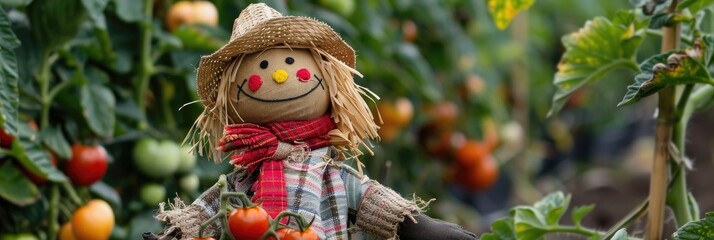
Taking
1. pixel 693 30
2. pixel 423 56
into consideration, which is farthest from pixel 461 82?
pixel 693 30

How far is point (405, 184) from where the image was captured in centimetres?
351

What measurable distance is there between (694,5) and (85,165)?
44.7 inches

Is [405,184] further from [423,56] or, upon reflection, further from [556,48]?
[556,48]

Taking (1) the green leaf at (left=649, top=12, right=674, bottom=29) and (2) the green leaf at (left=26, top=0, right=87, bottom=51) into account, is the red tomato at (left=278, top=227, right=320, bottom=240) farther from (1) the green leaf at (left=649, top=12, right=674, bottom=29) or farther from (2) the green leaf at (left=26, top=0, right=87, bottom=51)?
(2) the green leaf at (left=26, top=0, right=87, bottom=51)

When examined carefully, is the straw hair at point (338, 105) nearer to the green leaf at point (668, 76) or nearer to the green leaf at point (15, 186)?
the green leaf at point (668, 76)

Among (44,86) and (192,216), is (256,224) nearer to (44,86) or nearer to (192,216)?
(192,216)

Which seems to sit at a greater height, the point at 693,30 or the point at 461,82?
the point at 461,82

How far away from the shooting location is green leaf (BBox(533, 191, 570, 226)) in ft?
5.49

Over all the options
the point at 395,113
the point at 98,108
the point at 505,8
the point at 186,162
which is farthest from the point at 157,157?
the point at 395,113

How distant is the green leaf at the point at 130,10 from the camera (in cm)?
227

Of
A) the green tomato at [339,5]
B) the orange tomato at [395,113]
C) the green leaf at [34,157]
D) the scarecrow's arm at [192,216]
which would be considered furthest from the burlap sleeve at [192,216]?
the orange tomato at [395,113]

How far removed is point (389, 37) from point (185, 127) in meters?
0.87

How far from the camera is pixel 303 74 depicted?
4.61 ft

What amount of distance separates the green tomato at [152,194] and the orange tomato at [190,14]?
338 millimetres
